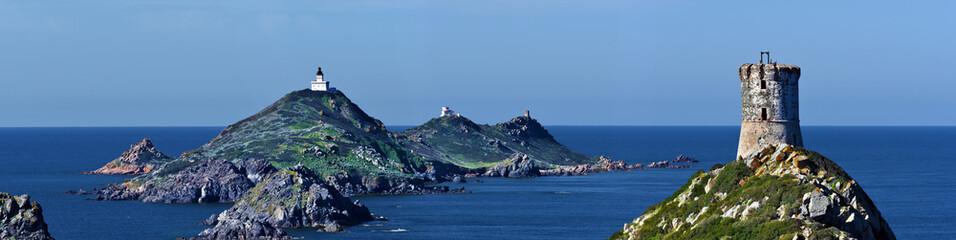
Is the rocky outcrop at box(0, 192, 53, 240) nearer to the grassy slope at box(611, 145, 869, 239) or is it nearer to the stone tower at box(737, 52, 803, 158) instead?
the grassy slope at box(611, 145, 869, 239)

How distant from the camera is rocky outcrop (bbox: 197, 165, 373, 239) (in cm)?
17962

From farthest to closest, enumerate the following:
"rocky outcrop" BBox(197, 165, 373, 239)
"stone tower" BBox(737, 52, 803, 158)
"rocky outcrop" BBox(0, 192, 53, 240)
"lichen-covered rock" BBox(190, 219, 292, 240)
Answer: "rocky outcrop" BBox(197, 165, 373, 239) < "lichen-covered rock" BBox(190, 219, 292, 240) < "rocky outcrop" BBox(0, 192, 53, 240) < "stone tower" BBox(737, 52, 803, 158)

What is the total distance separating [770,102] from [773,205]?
28.8 feet

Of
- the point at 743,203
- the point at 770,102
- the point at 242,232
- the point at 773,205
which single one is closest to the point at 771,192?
the point at 773,205

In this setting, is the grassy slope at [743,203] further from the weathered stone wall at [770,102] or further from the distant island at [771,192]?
the weathered stone wall at [770,102]

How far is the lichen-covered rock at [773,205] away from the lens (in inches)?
3135

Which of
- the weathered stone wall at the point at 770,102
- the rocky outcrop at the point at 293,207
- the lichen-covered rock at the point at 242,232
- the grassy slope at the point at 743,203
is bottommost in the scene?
the lichen-covered rock at the point at 242,232

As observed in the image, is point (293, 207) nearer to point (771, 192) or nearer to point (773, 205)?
point (771, 192)

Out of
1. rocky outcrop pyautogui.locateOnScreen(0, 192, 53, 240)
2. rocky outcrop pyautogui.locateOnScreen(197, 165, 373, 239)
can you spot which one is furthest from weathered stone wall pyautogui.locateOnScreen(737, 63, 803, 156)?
rocky outcrop pyautogui.locateOnScreen(197, 165, 373, 239)

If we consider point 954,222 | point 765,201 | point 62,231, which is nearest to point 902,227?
point 954,222

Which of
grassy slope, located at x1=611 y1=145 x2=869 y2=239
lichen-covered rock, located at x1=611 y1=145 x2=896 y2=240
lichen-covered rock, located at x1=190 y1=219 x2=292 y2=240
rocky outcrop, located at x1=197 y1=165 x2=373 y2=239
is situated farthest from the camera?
rocky outcrop, located at x1=197 y1=165 x2=373 y2=239

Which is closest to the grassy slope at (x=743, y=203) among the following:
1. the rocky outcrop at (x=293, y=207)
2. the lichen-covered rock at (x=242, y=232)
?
the lichen-covered rock at (x=242, y=232)

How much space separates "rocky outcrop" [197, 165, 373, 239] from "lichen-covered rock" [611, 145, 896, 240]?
8799cm

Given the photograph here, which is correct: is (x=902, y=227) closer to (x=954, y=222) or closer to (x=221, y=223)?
(x=954, y=222)
